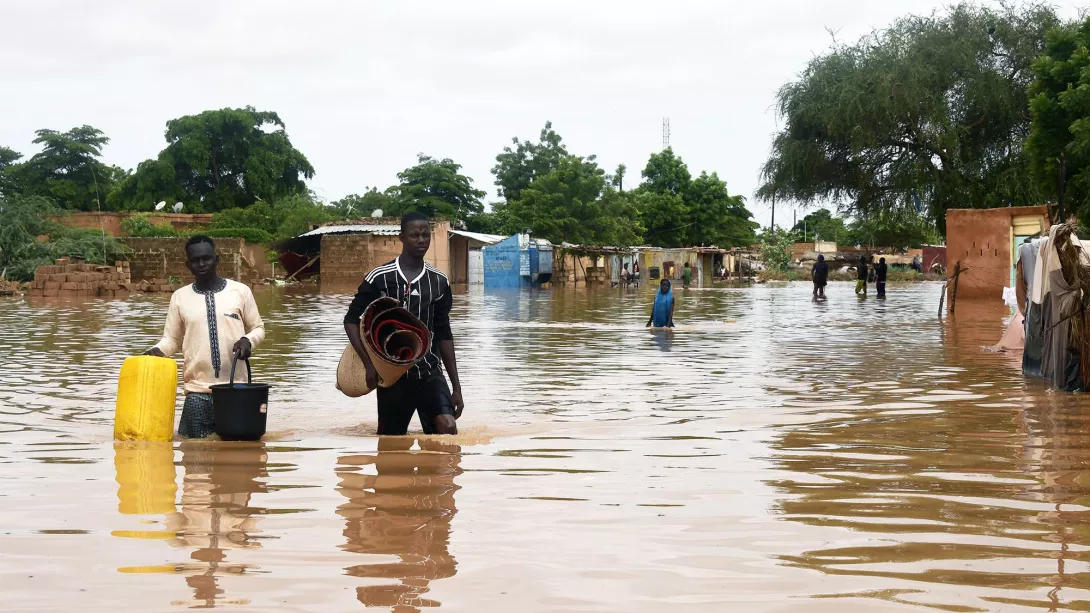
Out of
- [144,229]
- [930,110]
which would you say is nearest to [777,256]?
[144,229]

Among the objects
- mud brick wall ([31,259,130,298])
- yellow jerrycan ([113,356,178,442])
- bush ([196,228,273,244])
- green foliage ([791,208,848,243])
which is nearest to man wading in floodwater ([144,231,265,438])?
yellow jerrycan ([113,356,178,442])

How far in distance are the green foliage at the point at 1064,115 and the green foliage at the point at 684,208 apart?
49.1 m

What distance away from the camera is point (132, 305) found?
29.8 metres

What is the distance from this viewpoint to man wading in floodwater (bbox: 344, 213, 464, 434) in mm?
6441

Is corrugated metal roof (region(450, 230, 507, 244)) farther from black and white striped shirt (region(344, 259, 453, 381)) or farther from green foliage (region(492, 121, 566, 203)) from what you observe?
black and white striped shirt (region(344, 259, 453, 381))

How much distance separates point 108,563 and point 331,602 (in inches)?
Result: 38.6

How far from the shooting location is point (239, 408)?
6.54 meters

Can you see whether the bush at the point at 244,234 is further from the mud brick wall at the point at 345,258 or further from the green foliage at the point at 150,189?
the green foliage at the point at 150,189

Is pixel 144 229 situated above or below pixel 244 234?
above

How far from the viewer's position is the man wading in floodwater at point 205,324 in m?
6.48

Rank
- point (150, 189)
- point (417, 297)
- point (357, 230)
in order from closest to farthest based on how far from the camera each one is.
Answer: point (417, 297)
point (357, 230)
point (150, 189)

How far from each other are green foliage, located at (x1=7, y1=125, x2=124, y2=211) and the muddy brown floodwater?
6712 cm

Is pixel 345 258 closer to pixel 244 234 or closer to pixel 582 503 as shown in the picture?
pixel 244 234

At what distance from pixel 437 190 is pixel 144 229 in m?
22.7
